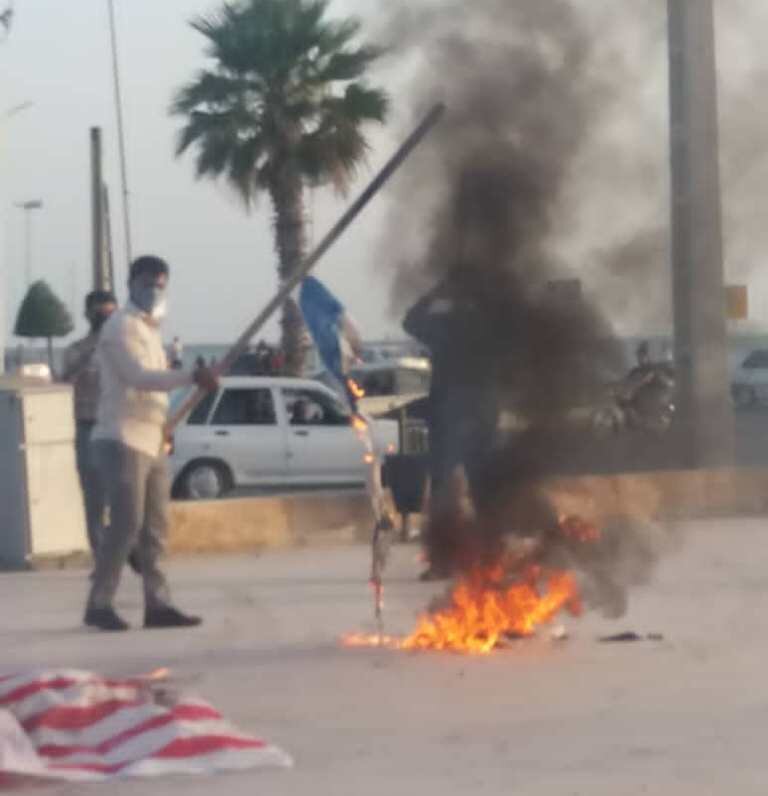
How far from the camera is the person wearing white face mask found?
9844 millimetres

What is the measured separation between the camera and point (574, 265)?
32.9 feet

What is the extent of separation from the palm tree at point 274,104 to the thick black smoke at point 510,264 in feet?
78.7

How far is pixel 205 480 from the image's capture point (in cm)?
2219

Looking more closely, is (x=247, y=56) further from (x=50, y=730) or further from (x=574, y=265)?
(x=50, y=730)

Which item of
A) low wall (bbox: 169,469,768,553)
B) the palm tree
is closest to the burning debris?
low wall (bbox: 169,469,768,553)

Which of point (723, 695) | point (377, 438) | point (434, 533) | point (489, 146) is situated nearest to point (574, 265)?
point (489, 146)

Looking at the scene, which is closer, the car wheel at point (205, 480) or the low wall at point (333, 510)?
the low wall at point (333, 510)

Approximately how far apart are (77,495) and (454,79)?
500 centimetres

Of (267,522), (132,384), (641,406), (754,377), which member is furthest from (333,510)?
(754,377)

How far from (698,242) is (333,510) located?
10.8 feet

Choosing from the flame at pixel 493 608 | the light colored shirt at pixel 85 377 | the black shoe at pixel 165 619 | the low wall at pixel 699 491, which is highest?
the light colored shirt at pixel 85 377

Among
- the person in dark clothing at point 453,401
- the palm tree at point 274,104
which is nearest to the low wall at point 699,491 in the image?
the person in dark clothing at point 453,401

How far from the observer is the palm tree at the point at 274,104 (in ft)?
113

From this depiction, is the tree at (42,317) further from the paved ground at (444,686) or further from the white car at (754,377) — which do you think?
the paved ground at (444,686)
